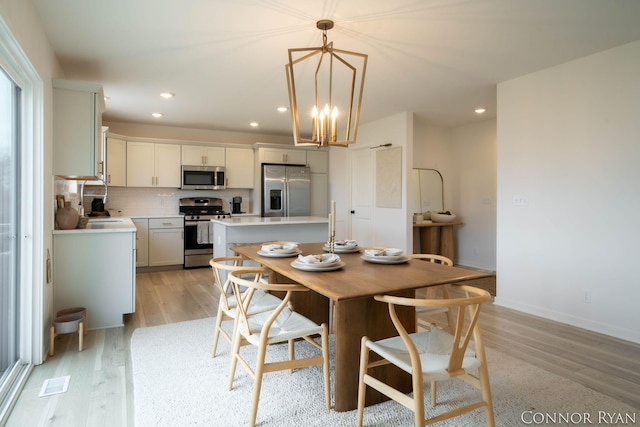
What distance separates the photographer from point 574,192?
3418 mm

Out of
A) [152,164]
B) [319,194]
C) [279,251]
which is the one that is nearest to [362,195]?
[319,194]

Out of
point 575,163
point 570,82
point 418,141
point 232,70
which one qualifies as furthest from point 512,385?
point 418,141

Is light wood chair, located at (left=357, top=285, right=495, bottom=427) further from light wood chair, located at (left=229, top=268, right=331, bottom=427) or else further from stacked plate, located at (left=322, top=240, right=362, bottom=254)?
stacked plate, located at (left=322, top=240, right=362, bottom=254)

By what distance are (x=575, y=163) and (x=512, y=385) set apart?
217 centimetres

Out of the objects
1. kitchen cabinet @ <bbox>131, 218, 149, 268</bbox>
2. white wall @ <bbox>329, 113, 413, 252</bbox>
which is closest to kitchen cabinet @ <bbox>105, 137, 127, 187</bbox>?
kitchen cabinet @ <bbox>131, 218, 149, 268</bbox>

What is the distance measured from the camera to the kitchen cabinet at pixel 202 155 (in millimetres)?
6375

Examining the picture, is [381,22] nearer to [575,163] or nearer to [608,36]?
[608,36]

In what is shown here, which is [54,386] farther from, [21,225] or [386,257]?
[386,257]

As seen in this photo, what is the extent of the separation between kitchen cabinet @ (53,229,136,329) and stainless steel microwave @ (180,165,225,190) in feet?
10.3

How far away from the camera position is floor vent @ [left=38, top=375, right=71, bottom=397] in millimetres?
2170

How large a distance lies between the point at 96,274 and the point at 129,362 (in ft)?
3.28

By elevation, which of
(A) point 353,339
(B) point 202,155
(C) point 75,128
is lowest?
(A) point 353,339

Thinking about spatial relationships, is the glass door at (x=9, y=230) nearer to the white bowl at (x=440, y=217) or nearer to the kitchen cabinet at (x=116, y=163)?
the kitchen cabinet at (x=116, y=163)

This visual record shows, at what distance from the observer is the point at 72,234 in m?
3.12
